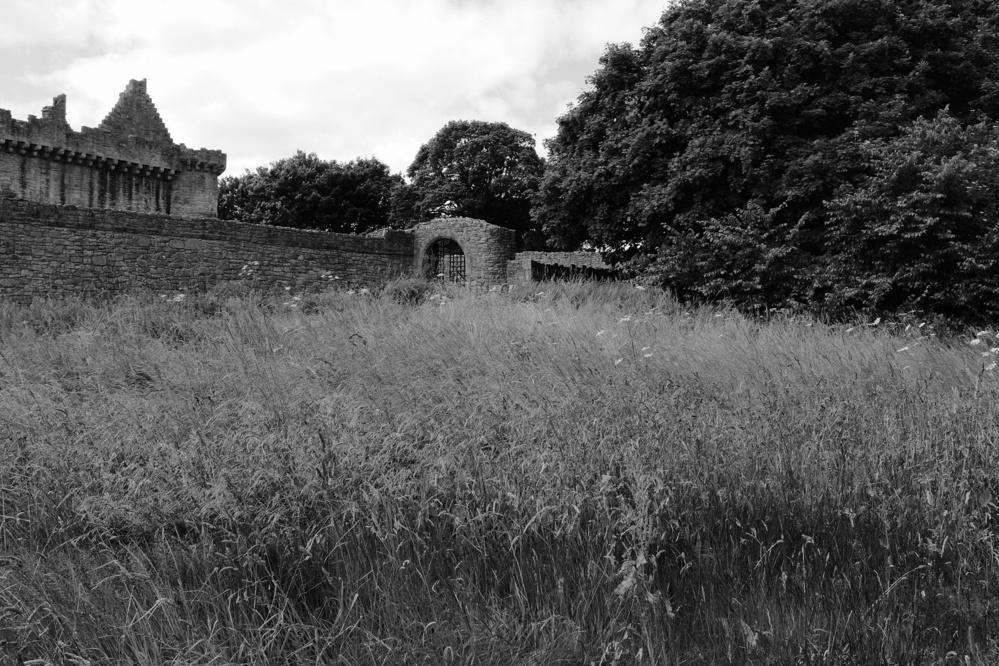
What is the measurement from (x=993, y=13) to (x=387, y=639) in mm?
17141

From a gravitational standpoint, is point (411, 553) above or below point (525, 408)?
below

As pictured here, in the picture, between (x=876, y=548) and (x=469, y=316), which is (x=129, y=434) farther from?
(x=469, y=316)

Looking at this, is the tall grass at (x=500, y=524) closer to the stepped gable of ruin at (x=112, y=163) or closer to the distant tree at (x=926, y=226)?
the distant tree at (x=926, y=226)

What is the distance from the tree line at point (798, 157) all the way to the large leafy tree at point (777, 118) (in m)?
0.04

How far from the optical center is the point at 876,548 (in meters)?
2.93

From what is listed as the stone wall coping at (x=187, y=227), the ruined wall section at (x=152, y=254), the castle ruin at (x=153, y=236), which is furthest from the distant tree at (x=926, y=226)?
the stone wall coping at (x=187, y=227)

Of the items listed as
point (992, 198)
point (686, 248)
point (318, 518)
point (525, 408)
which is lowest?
point (318, 518)

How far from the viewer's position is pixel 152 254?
13773 mm

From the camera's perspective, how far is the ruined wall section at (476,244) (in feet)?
59.3

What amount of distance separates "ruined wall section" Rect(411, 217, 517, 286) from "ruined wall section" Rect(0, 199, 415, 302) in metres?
1.79

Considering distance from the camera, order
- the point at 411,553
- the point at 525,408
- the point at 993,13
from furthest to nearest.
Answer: the point at 993,13
the point at 525,408
the point at 411,553

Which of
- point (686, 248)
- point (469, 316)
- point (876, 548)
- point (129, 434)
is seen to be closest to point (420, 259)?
point (686, 248)

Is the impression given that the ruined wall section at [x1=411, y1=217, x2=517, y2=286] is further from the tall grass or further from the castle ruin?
the tall grass

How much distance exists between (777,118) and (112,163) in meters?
20.0
